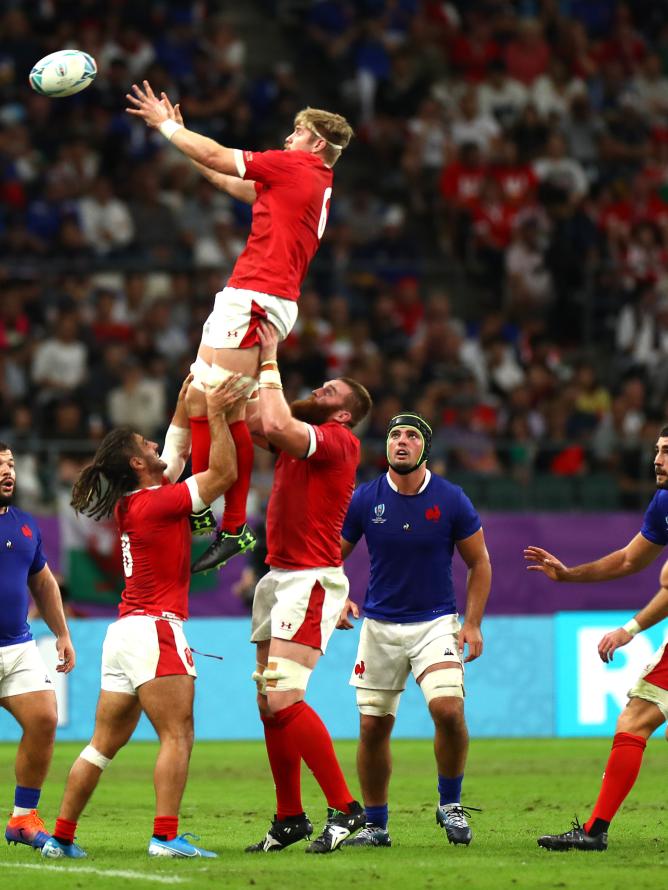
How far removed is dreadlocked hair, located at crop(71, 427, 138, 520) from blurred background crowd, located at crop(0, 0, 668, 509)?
8050mm

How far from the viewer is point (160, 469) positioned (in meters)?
8.75

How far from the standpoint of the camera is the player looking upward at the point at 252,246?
335 inches

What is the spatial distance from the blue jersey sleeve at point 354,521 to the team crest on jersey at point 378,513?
10 centimetres

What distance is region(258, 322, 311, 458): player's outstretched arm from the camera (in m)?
8.50

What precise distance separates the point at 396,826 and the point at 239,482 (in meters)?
2.66

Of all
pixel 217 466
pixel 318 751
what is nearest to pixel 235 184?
pixel 217 466

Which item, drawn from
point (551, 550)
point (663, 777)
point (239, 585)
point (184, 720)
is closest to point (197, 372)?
point (184, 720)

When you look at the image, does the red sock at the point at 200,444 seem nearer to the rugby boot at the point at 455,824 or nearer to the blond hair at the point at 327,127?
the blond hair at the point at 327,127

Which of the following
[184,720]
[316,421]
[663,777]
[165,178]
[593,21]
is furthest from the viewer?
[593,21]

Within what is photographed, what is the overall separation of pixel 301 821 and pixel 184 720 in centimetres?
99

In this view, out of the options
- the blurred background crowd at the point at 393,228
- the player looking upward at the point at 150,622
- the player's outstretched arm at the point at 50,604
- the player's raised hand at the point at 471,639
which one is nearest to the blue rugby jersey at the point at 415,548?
the player's raised hand at the point at 471,639

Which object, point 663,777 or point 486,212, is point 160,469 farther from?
point 486,212

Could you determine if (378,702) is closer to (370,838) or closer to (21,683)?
(370,838)

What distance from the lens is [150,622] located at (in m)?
8.45
